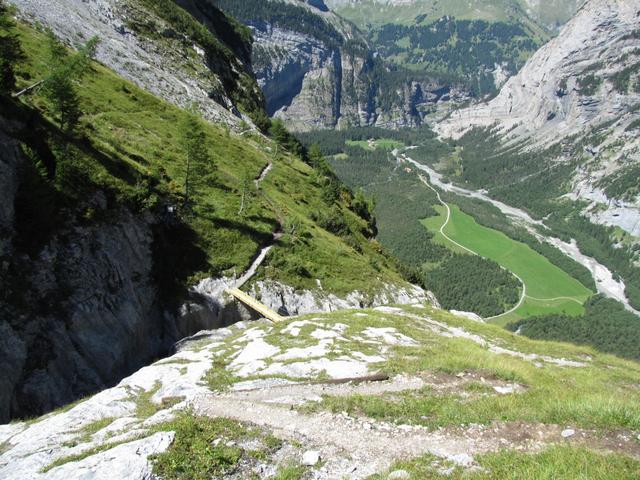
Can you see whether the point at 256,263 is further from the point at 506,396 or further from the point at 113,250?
the point at 506,396

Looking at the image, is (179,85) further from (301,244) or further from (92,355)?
(92,355)

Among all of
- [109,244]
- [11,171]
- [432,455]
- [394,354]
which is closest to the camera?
[432,455]

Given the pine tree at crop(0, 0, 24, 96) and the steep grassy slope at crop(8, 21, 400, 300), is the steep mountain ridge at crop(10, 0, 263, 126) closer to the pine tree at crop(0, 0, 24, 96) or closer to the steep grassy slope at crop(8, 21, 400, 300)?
the steep grassy slope at crop(8, 21, 400, 300)

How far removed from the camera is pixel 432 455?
43.8 ft

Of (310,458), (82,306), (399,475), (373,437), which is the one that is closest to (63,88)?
(82,306)

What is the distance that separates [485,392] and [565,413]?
4167 mm

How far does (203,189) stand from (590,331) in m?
188

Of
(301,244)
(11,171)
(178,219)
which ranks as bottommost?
(301,244)

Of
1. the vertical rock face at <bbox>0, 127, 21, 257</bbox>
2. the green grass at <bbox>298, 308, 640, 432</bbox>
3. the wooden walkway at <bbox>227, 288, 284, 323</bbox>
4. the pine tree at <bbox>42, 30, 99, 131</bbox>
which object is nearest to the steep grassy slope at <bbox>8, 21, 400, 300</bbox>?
the vertical rock face at <bbox>0, 127, 21, 257</bbox>

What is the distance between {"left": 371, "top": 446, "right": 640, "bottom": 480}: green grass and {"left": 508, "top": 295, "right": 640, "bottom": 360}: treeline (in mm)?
179041

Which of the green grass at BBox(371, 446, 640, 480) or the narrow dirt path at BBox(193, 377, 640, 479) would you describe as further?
the narrow dirt path at BBox(193, 377, 640, 479)

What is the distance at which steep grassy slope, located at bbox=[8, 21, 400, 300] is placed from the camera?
4028 cm

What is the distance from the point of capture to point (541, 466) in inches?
431

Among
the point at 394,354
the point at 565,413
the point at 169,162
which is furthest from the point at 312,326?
the point at 169,162
